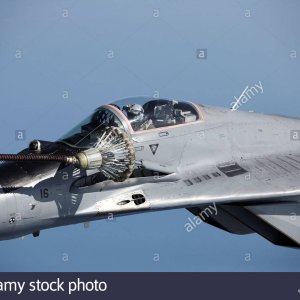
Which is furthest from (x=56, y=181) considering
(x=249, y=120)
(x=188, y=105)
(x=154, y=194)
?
(x=249, y=120)

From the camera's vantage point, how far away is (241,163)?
13016mm

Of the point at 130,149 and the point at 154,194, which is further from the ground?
the point at 130,149

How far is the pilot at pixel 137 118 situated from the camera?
1184cm

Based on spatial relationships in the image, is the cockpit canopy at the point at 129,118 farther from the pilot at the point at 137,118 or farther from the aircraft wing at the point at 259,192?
the aircraft wing at the point at 259,192

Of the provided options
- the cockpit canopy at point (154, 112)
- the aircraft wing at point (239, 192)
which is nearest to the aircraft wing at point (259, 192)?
the aircraft wing at point (239, 192)

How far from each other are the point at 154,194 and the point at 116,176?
87 centimetres

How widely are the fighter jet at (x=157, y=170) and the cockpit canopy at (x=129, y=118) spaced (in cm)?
2

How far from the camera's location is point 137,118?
39.1 ft

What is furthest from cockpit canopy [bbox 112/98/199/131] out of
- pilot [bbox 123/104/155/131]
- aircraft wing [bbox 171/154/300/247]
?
aircraft wing [bbox 171/154/300/247]

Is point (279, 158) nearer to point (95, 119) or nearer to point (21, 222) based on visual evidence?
point (95, 119)

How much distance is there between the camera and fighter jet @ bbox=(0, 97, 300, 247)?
1084 cm

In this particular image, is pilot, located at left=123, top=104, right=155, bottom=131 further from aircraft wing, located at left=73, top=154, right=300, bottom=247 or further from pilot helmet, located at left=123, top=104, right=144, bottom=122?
aircraft wing, located at left=73, top=154, right=300, bottom=247

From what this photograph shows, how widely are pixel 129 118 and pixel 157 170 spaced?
941mm

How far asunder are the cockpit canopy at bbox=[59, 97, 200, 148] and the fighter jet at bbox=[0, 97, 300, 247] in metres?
0.02
